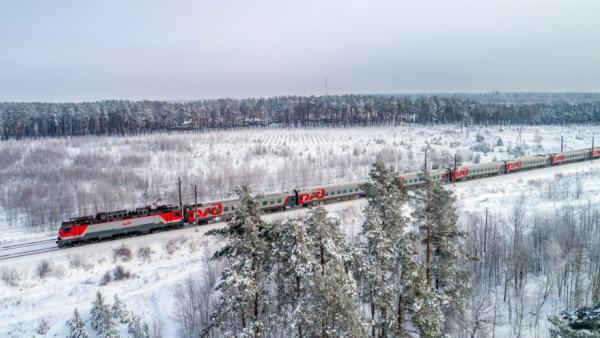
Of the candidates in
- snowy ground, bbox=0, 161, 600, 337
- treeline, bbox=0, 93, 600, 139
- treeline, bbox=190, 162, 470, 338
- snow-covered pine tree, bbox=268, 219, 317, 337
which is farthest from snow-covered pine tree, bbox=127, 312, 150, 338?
treeline, bbox=0, 93, 600, 139

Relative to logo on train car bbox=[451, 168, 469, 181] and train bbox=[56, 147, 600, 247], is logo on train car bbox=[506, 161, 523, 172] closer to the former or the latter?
logo on train car bbox=[451, 168, 469, 181]

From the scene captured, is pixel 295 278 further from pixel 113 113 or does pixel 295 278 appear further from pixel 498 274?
A: pixel 113 113

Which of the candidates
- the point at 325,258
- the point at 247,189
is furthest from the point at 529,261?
the point at 247,189

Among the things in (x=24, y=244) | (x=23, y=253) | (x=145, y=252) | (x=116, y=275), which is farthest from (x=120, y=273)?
(x=24, y=244)

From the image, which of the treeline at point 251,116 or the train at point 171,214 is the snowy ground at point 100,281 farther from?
the treeline at point 251,116

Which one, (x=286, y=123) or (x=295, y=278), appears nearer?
(x=295, y=278)

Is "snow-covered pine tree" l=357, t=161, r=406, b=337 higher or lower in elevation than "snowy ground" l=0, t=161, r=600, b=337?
higher

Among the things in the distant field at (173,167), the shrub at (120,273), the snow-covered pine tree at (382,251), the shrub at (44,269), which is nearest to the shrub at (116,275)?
the shrub at (120,273)
